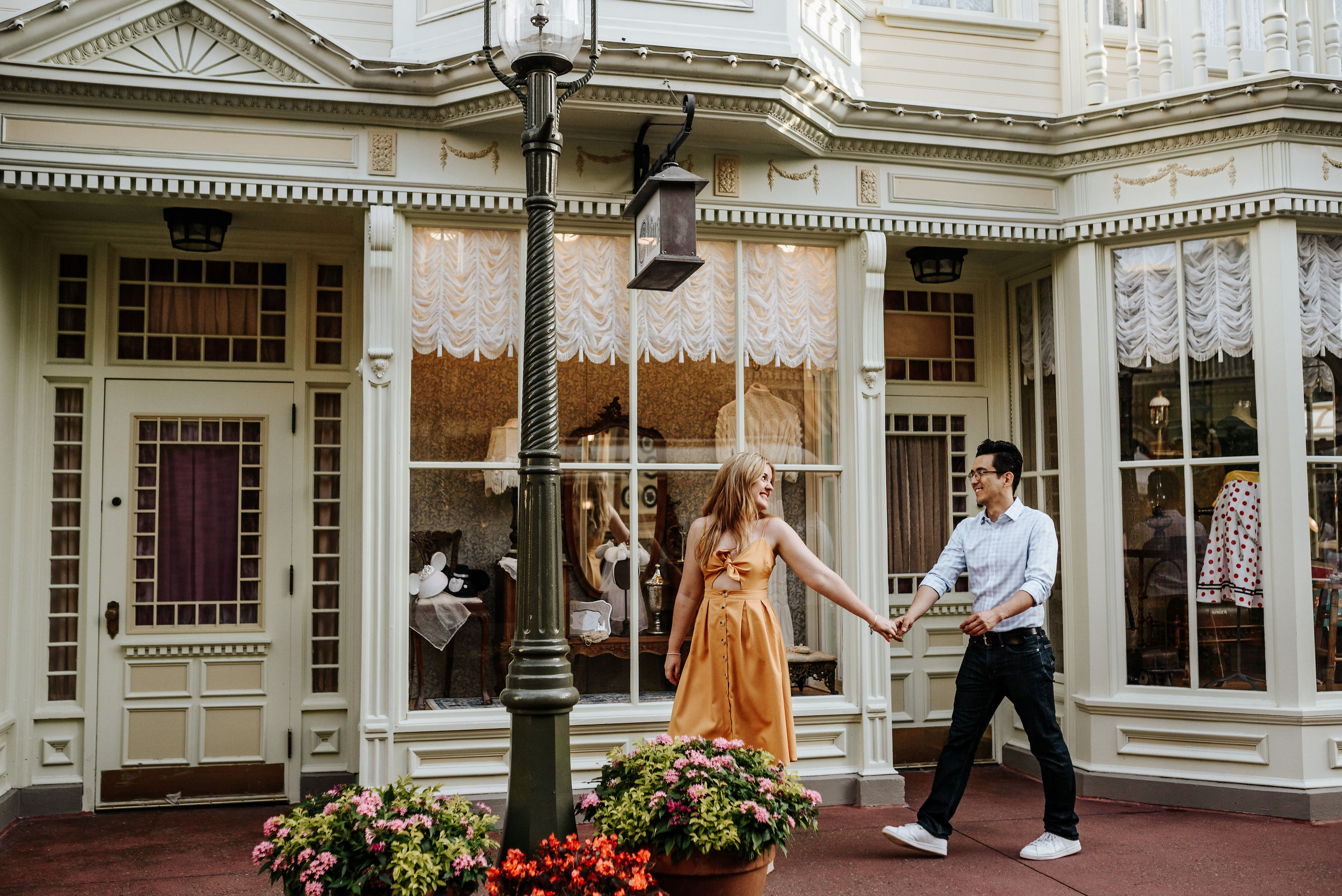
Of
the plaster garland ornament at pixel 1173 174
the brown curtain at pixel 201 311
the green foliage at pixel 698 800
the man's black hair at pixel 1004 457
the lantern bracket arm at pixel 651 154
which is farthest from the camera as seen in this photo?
the brown curtain at pixel 201 311

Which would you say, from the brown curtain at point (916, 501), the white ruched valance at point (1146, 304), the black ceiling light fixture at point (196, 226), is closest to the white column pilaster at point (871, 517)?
the brown curtain at point (916, 501)

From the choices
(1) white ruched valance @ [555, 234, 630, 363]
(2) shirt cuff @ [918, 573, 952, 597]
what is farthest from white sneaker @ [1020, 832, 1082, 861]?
(1) white ruched valance @ [555, 234, 630, 363]

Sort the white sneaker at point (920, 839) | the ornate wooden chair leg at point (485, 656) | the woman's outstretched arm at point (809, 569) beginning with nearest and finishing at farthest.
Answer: the woman's outstretched arm at point (809, 569)
the white sneaker at point (920, 839)
the ornate wooden chair leg at point (485, 656)

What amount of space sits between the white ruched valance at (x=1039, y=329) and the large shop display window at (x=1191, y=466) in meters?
0.49

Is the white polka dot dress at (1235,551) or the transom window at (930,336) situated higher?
the transom window at (930,336)

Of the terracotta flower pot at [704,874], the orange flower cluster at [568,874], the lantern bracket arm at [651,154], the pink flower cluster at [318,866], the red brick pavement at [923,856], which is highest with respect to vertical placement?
the lantern bracket arm at [651,154]

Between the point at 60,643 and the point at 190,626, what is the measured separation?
743 mm

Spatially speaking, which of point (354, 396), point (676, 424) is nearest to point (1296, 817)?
point (676, 424)

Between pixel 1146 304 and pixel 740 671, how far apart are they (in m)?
3.94

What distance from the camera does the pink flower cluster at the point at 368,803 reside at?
3.76m

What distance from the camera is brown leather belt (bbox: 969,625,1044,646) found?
5.56 m

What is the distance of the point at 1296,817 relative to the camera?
21.0 feet

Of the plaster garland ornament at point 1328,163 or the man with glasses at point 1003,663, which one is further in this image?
the plaster garland ornament at point 1328,163

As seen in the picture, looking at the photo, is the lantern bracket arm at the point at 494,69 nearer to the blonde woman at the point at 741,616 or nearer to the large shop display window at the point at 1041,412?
the blonde woman at the point at 741,616
